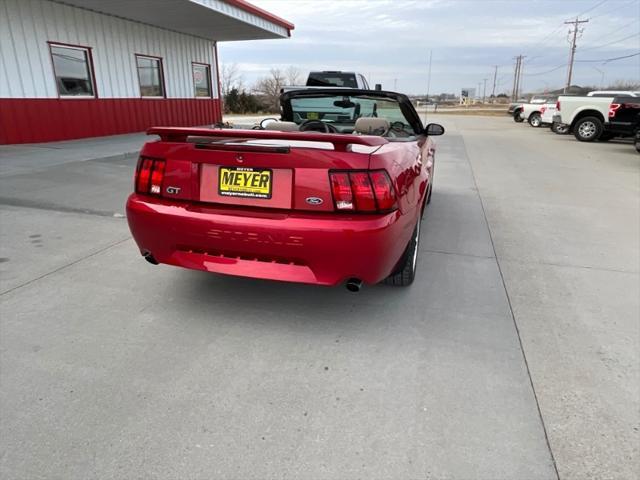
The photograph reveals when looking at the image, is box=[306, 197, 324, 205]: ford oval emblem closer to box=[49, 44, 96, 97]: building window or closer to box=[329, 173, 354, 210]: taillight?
box=[329, 173, 354, 210]: taillight

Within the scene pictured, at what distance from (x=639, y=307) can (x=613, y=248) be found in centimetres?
146

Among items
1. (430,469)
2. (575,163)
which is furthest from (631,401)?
(575,163)

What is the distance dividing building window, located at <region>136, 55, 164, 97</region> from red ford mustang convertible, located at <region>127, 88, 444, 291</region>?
38.7 ft

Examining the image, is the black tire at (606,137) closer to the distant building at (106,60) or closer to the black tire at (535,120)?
the black tire at (535,120)

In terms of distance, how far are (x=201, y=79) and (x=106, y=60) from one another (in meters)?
5.06

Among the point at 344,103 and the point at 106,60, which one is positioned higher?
the point at 106,60

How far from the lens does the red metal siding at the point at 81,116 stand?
31.0ft

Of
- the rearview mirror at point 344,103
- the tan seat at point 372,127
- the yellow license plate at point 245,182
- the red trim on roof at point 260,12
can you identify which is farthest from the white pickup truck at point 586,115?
the yellow license plate at point 245,182

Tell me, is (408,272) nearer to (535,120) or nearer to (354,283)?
(354,283)

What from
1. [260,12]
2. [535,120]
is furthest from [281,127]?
[535,120]

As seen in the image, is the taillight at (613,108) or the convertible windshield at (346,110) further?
the taillight at (613,108)

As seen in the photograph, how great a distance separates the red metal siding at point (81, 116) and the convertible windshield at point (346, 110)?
7698 millimetres

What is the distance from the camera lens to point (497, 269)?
3828mm

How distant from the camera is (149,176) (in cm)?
275
